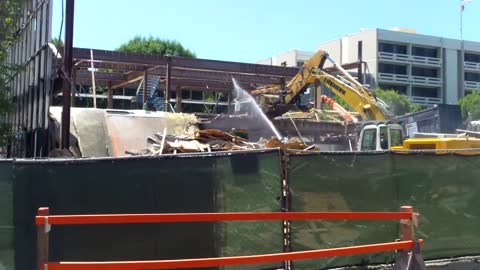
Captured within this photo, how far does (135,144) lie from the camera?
16.5 meters

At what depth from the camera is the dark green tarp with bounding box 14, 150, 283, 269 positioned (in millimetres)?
6629

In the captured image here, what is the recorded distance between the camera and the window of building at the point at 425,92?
295ft

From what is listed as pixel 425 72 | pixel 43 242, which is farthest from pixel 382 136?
pixel 425 72

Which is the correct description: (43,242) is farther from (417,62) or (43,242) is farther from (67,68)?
(417,62)

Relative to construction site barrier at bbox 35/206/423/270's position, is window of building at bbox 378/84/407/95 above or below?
above

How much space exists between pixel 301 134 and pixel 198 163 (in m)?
15.4

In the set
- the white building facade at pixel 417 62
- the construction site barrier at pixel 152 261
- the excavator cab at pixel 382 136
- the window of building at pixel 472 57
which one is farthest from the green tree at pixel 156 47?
the construction site barrier at pixel 152 261

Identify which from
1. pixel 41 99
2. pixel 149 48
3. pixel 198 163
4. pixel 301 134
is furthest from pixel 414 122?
pixel 149 48

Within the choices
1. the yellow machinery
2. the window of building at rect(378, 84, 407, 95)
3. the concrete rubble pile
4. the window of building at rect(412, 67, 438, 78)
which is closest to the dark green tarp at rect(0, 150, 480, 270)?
the concrete rubble pile

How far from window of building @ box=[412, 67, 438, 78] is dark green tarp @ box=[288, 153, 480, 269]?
85.7 m

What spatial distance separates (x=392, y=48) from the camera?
293 feet

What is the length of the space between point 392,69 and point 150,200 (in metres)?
86.3

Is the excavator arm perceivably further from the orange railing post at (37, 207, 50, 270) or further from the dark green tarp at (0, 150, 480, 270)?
the orange railing post at (37, 207, 50, 270)

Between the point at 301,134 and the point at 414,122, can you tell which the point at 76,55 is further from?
the point at 414,122
